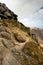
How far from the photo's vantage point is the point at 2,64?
1069 inches

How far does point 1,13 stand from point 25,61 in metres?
31.0

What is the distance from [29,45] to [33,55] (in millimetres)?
2004

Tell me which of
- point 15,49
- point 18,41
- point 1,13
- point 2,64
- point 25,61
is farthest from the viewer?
Result: point 1,13

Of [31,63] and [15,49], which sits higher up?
[15,49]

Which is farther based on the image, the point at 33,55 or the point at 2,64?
the point at 33,55

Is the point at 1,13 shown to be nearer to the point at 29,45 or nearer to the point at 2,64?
the point at 29,45

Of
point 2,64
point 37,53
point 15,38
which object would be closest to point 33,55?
point 37,53

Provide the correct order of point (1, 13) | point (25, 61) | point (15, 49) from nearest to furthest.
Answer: point (25, 61) < point (15, 49) < point (1, 13)

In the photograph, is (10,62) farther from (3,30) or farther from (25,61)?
(3,30)

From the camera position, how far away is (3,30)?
38.4m

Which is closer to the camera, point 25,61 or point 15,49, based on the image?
point 25,61

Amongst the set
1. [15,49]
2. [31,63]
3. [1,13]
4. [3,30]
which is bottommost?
[31,63]

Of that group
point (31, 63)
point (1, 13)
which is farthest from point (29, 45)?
point (1, 13)

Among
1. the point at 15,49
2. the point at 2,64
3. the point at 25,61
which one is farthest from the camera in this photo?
the point at 15,49
